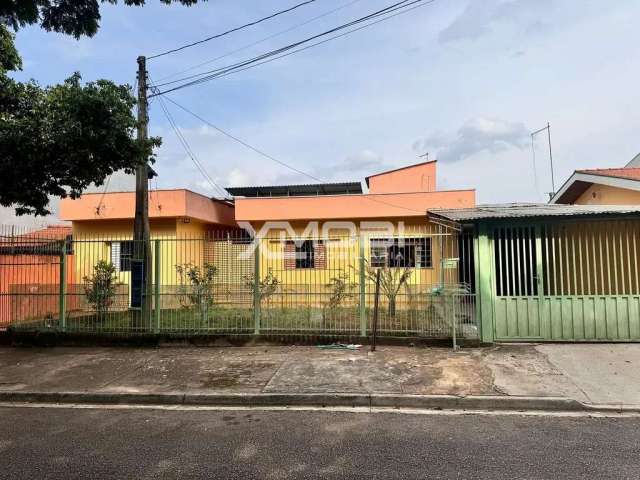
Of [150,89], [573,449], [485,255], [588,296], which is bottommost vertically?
[573,449]

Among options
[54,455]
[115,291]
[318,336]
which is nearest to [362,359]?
[318,336]

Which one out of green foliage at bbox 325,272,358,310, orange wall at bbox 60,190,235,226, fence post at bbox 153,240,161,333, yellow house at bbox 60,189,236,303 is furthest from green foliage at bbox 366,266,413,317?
orange wall at bbox 60,190,235,226

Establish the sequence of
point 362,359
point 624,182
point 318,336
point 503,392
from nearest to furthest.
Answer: point 503,392 → point 362,359 → point 318,336 → point 624,182

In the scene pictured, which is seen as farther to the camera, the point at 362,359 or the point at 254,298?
the point at 254,298

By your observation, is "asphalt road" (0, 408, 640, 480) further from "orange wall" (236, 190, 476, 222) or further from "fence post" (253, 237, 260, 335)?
"orange wall" (236, 190, 476, 222)

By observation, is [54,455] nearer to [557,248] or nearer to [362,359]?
[362,359]

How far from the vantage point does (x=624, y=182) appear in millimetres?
10164

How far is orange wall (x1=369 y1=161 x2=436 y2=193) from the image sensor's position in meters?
20.3

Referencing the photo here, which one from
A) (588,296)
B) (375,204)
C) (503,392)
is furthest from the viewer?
(375,204)

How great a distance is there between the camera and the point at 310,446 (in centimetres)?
431

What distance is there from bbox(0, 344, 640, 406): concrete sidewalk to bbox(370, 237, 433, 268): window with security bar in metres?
2.16

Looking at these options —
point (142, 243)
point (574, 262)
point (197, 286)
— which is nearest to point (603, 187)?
point (574, 262)

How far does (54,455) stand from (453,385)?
4633mm

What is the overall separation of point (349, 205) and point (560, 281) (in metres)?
8.46
